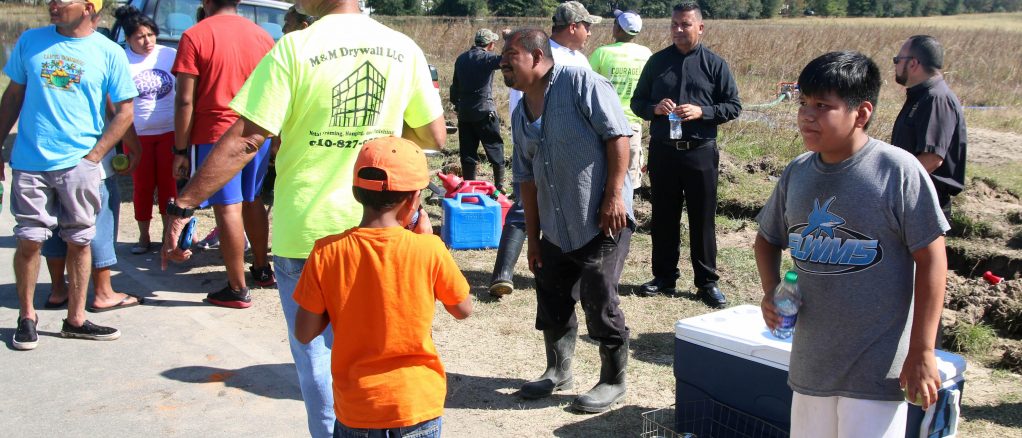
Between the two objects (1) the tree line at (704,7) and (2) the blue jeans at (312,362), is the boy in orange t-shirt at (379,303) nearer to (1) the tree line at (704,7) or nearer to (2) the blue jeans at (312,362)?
(2) the blue jeans at (312,362)

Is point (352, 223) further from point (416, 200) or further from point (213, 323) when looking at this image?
point (213, 323)

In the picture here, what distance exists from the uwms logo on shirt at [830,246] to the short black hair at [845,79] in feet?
1.08

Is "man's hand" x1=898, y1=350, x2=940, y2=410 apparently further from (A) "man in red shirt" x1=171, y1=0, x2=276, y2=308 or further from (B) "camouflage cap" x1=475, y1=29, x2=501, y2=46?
(B) "camouflage cap" x1=475, y1=29, x2=501, y2=46

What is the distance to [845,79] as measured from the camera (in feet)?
8.98

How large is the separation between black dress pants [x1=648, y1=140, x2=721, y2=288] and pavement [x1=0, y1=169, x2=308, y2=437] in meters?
2.79

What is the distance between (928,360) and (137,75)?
629cm

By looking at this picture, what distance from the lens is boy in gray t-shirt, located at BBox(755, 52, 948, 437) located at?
2.65 meters

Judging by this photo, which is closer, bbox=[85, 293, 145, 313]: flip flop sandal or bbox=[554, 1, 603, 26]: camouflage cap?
bbox=[85, 293, 145, 313]: flip flop sandal

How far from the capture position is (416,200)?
292 cm

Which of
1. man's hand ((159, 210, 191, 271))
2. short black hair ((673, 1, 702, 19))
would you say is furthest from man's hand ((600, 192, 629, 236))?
short black hair ((673, 1, 702, 19))

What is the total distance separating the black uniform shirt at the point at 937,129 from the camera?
4910mm

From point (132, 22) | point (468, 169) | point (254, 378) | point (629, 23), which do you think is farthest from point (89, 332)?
point (468, 169)

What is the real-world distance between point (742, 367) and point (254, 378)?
8.85ft

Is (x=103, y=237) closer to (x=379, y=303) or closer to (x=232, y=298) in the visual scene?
(x=232, y=298)
